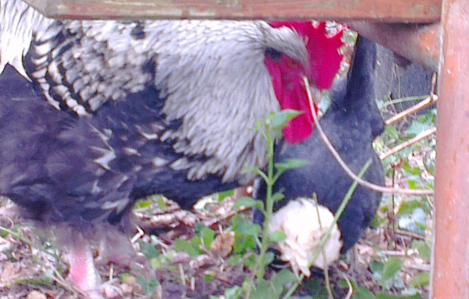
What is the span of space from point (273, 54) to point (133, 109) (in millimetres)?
374

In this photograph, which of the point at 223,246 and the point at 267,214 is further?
the point at 223,246

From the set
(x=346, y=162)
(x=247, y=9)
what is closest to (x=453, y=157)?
(x=247, y=9)

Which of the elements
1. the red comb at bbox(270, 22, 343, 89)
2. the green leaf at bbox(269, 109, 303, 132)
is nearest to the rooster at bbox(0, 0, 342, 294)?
the red comb at bbox(270, 22, 343, 89)

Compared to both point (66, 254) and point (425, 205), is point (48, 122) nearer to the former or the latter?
point (66, 254)

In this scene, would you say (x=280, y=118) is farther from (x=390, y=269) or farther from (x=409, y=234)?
(x=409, y=234)

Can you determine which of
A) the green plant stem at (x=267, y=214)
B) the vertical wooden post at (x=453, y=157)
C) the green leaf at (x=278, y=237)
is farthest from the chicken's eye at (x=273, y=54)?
the vertical wooden post at (x=453, y=157)

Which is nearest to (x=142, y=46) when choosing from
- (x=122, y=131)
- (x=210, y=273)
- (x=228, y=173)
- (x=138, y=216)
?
(x=122, y=131)

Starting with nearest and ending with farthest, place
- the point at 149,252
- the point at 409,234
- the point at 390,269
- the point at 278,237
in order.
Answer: the point at 278,237 → the point at 390,269 → the point at 149,252 → the point at 409,234

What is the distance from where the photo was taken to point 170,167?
2.26 meters

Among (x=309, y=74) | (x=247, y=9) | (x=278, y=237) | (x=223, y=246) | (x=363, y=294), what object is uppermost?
(x=247, y=9)

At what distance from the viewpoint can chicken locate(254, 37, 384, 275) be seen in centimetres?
221

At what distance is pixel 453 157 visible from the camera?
1.38m

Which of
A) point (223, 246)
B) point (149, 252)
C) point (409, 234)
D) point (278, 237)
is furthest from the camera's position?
point (409, 234)

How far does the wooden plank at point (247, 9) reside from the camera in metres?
1.33
